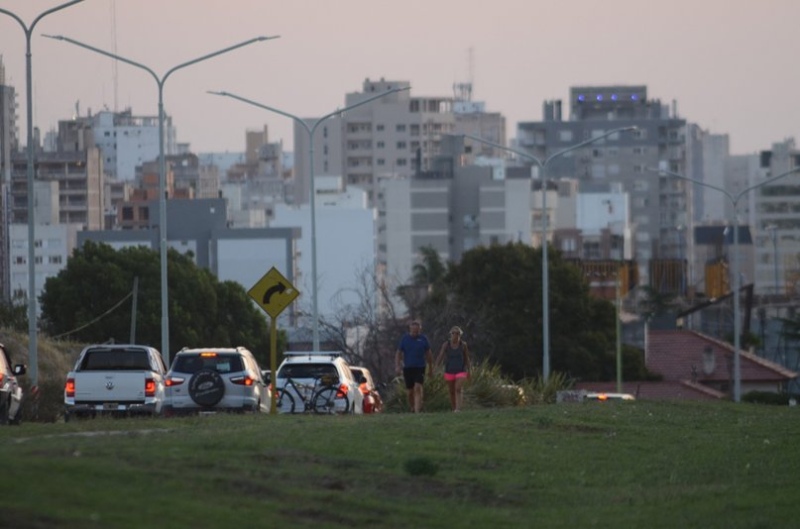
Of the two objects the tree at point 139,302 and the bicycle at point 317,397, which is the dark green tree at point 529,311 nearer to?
the tree at point 139,302

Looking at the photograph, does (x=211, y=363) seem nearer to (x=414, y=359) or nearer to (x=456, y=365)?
(x=414, y=359)

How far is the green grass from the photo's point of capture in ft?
49.9

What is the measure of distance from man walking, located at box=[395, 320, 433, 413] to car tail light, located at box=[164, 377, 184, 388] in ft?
13.6

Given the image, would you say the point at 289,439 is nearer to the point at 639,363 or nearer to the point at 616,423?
the point at 616,423

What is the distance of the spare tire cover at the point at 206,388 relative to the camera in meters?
32.3

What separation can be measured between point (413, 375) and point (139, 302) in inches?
1815

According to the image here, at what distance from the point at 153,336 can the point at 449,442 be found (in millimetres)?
52312

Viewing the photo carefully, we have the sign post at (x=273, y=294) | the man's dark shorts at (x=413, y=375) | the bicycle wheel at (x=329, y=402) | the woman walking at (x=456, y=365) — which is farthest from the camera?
the bicycle wheel at (x=329, y=402)

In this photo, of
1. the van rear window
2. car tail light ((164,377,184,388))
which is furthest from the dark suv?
the van rear window

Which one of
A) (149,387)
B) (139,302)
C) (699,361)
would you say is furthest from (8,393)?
(699,361)

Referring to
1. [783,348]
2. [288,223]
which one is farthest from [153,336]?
[288,223]

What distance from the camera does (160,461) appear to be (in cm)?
1739

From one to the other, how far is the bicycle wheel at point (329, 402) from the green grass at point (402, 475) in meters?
8.87

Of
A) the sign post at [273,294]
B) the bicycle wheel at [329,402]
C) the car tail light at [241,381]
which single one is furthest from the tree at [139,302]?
the sign post at [273,294]
